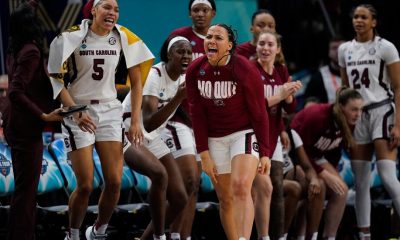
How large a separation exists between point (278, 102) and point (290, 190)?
→ 122 centimetres

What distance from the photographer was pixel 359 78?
40.4 ft

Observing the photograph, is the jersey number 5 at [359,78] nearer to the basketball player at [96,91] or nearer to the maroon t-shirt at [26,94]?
the basketball player at [96,91]

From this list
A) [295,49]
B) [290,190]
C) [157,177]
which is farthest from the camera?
[295,49]

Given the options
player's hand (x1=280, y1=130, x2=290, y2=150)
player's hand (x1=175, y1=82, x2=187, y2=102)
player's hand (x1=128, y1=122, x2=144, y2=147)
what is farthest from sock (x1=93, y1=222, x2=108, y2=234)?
player's hand (x1=280, y1=130, x2=290, y2=150)

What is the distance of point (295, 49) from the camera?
52.1ft

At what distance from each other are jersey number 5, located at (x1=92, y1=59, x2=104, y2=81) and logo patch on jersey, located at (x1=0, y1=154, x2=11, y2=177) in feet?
5.38

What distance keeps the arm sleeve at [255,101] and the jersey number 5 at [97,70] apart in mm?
1123

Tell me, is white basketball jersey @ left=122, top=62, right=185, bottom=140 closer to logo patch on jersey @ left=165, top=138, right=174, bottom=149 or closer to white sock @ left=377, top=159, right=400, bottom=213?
logo patch on jersey @ left=165, top=138, right=174, bottom=149

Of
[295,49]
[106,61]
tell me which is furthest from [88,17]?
[295,49]

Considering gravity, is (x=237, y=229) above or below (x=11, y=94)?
below

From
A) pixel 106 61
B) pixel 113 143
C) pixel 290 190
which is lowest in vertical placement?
pixel 290 190

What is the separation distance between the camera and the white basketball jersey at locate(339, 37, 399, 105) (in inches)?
480

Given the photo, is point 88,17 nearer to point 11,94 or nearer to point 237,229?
point 11,94

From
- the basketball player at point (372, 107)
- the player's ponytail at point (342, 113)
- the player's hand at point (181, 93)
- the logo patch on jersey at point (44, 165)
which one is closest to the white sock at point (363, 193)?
the basketball player at point (372, 107)
